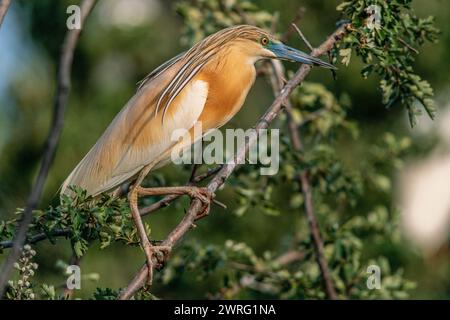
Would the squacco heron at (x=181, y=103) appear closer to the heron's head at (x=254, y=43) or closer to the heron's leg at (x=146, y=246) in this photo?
the heron's head at (x=254, y=43)

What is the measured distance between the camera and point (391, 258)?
7.67 m

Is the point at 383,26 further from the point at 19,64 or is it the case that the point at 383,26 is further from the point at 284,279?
the point at 19,64

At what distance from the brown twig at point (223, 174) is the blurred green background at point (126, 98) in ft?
13.6

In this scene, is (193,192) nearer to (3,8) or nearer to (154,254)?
(154,254)

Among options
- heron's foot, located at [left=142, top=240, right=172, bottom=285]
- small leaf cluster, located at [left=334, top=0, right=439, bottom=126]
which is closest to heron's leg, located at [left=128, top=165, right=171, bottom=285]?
heron's foot, located at [left=142, top=240, right=172, bottom=285]

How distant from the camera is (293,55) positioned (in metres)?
3.30

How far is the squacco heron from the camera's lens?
11.1 feet

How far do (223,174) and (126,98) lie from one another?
18.9 feet

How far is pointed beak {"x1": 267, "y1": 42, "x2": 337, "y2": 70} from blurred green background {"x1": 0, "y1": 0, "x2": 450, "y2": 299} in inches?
152

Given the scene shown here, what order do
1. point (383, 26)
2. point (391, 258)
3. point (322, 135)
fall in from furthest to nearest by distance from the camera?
1. point (391, 258)
2. point (322, 135)
3. point (383, 26)

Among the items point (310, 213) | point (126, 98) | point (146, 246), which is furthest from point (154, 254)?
point (126, 98)

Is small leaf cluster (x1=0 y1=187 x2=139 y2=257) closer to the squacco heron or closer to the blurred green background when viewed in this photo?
the squacco heron

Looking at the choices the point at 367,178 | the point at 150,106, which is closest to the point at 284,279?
the point at 367,178

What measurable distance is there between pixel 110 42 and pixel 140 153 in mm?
5996
